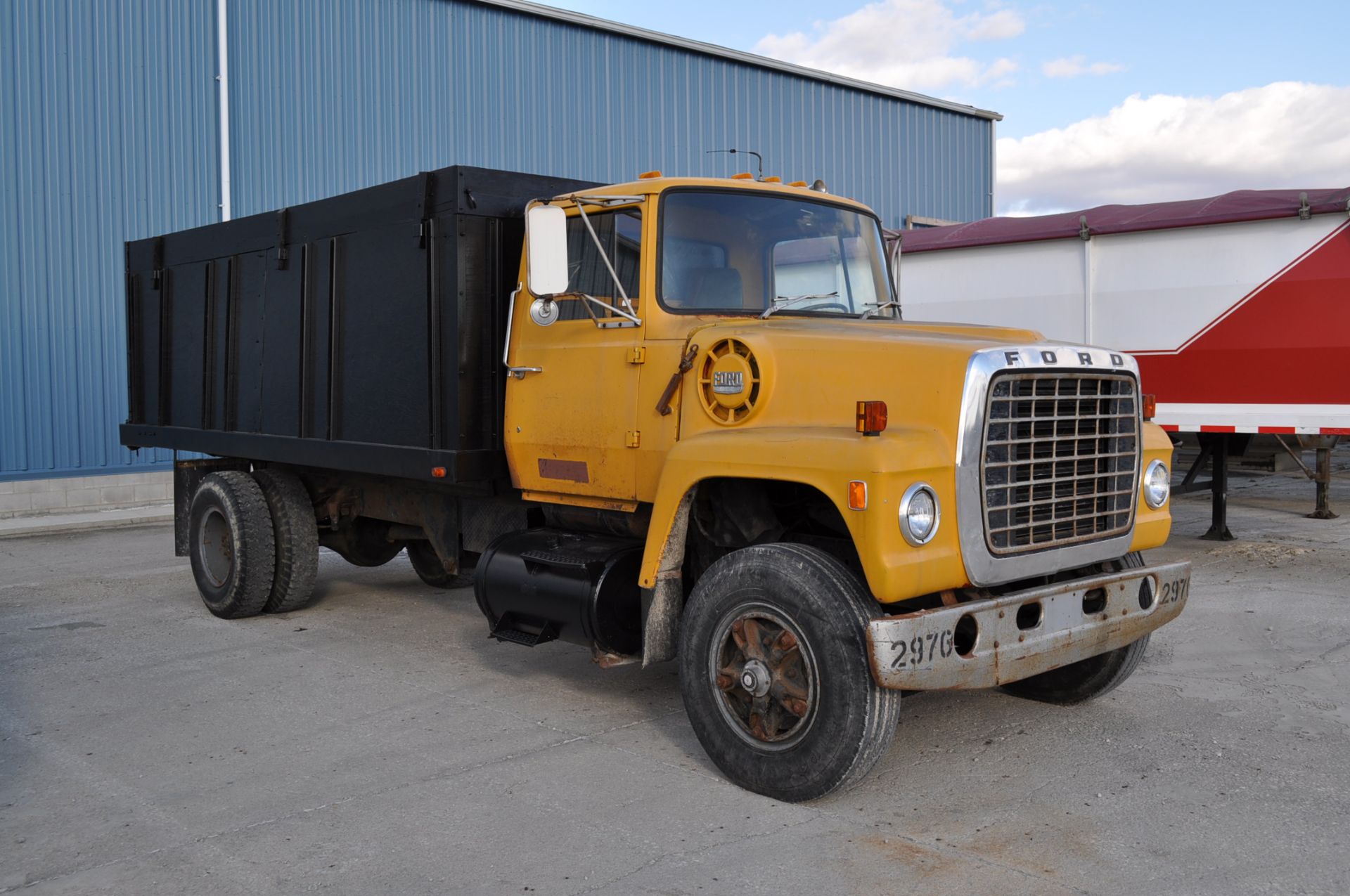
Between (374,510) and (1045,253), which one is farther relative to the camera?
(1045,253)

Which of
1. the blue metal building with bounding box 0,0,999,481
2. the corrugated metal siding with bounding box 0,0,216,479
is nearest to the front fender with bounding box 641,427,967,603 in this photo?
the corrugated metal siding with bounding box 0,0,216,479

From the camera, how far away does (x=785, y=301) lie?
18.7 feet

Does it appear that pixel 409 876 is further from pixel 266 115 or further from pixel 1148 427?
pixel 266 115

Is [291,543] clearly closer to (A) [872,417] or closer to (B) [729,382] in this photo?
(B) [729,382]

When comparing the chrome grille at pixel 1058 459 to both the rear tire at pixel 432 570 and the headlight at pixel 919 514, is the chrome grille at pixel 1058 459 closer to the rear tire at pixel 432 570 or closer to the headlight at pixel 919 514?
the headlight at pixel 919 514

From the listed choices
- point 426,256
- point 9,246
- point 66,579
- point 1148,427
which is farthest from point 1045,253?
point 9,246

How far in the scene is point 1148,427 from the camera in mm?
5809

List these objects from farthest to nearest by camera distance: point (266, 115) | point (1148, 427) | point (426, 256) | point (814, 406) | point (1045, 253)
Result: point (266, 115)
point (1045, 253)
point (426, 256)
point (1148, 427)
point (814, 406)

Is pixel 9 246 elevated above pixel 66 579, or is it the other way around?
pixel 9 246

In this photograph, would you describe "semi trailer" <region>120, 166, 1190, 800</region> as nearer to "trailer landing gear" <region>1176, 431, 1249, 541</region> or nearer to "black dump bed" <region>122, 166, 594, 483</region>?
"black dump bed" <region>122, 166, 594, 483</region>

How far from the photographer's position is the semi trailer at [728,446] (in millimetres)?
4516

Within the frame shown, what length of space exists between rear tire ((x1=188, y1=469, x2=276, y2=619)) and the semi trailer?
0.13 feet

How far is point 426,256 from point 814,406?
273 cm

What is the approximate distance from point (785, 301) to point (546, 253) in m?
1.16
